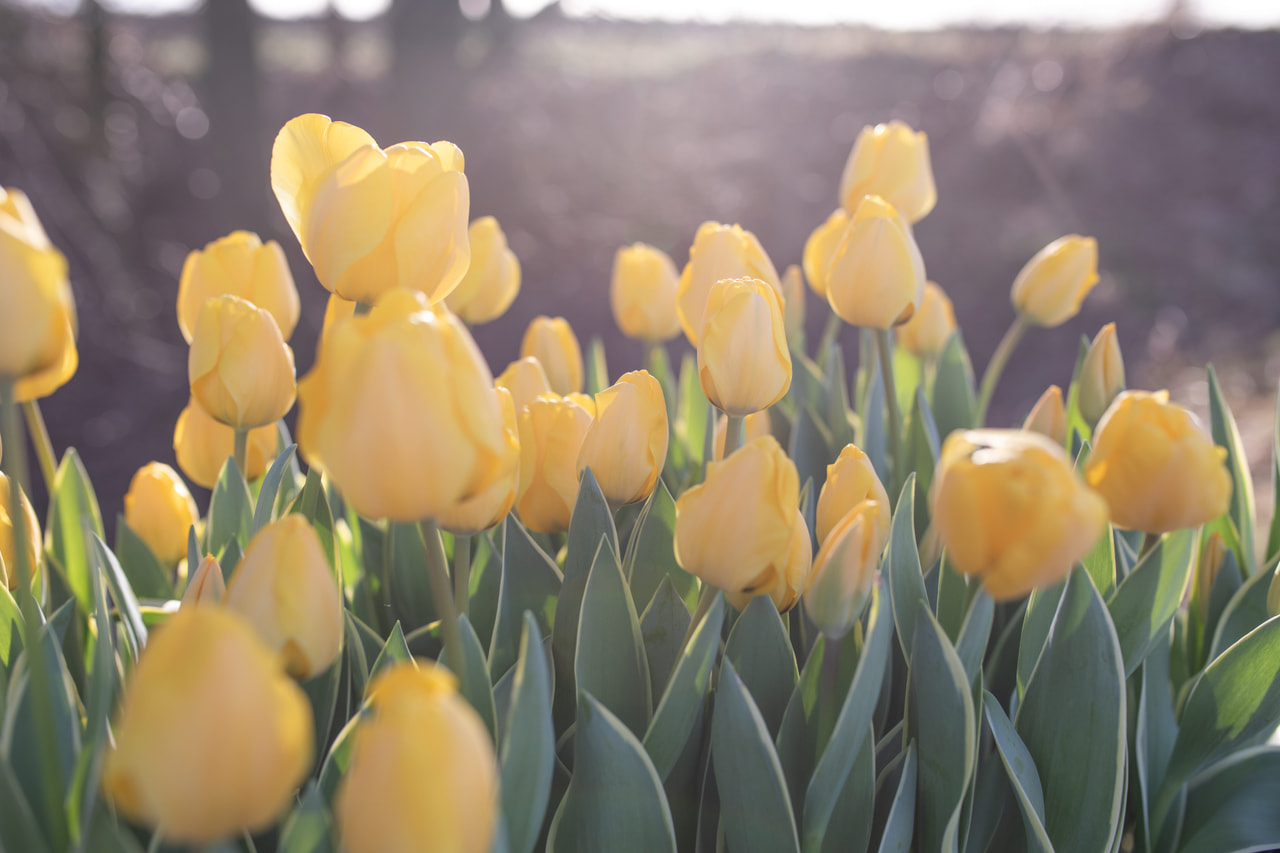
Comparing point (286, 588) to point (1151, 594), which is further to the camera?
point (1151, 594)

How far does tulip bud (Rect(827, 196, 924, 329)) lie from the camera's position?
79cm

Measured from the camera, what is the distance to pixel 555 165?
17.7 feet

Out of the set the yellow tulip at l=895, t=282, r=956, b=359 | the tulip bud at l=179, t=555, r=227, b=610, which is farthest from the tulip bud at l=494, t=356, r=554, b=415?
the yellow tulip at l=895, t=282, r=956, b=359

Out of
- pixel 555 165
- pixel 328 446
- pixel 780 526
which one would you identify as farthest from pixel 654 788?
pixel 555 165

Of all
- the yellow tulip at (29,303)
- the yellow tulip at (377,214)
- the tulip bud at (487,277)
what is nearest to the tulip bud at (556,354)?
the tulip bud at (487,277)

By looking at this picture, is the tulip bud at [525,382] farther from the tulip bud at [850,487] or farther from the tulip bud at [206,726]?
the tulip bud at [206,726]

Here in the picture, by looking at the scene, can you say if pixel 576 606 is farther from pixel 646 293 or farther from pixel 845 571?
pixel 646 293

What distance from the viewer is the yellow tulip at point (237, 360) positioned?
0.67 metres

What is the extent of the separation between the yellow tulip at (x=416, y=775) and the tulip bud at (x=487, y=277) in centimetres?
67

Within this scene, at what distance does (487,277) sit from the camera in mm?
1055

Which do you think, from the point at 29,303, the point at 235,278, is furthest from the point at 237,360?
the point at 29,303

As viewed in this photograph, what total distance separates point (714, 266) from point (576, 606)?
31 centimetres

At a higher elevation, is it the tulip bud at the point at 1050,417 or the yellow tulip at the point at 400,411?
the yellow tulip at the point at 400,411

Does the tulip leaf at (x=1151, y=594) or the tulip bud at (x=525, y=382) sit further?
the tulip bud at (x=525, y=382)
